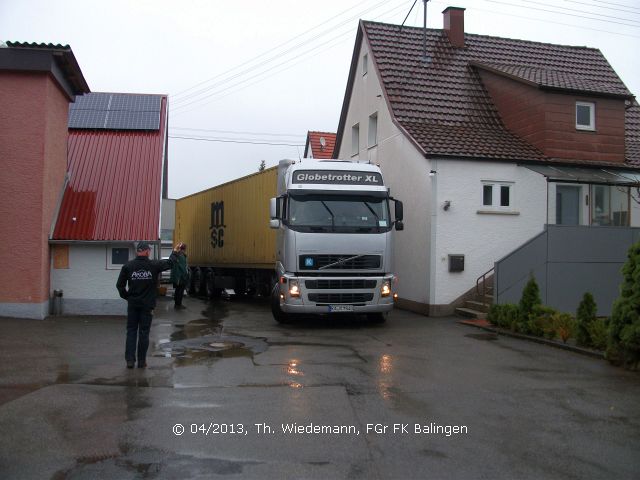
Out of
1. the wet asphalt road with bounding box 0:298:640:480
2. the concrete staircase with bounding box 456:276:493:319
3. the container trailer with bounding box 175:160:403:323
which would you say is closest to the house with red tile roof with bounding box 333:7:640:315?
the concrete staircase with bounding box 456:276:493:319

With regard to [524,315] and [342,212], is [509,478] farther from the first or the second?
[342,212]

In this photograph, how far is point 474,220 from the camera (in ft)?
55.3

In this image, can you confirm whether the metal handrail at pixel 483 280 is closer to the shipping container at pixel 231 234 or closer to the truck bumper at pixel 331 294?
the truck bumper at pixel 331 294

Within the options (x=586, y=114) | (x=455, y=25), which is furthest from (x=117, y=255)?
(x=455, y=25)

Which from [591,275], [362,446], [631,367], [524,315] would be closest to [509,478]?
[362,446]

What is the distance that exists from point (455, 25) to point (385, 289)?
13.0 m

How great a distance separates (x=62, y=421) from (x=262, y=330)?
7.42 metres

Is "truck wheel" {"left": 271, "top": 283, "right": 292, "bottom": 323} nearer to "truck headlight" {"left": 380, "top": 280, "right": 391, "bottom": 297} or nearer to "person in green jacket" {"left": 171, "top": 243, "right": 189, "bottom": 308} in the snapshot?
"truck headlight" {"left": 380, "top": 280, "right": 391, "bottom": 297}

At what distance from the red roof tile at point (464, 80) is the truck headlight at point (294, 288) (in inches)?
212

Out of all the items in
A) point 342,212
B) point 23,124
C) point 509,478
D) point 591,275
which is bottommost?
point 509,478

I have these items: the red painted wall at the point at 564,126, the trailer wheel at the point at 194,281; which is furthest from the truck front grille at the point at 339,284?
the trailer wheel at the point at 194,281

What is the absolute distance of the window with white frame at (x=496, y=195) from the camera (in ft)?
55.9

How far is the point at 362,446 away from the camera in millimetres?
5734

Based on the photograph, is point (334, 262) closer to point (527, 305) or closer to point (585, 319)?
point (527, 305)
